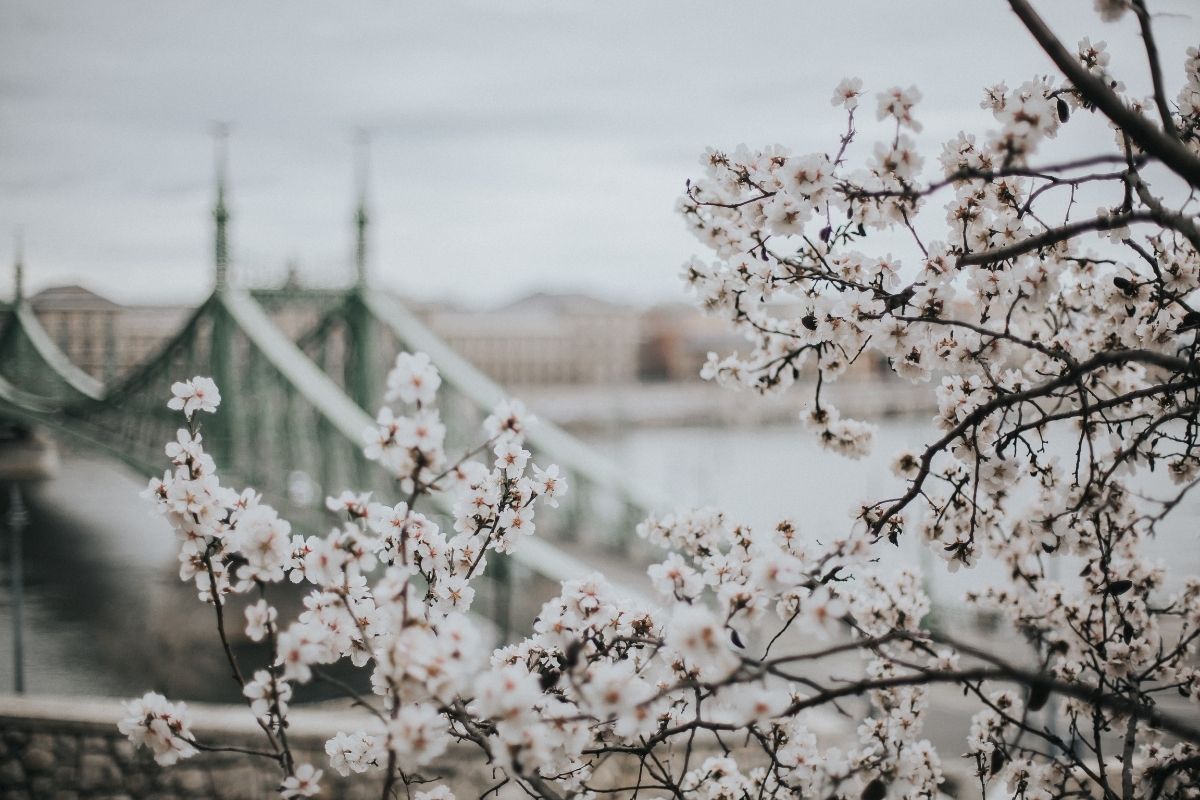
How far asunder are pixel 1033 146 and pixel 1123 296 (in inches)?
32.1

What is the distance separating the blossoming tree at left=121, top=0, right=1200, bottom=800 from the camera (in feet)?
4.29

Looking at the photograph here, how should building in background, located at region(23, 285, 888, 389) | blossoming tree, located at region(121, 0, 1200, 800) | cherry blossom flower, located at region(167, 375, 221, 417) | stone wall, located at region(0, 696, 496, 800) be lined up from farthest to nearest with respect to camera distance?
building in background, located at region(23, 285, 888, 389) < stone wall, located at region(0, 696, 496, 800) < cherry blossom flower, located at region(167, 375, 221, 417) < blossoming tree, located at region(121, 0, 1200, 800)

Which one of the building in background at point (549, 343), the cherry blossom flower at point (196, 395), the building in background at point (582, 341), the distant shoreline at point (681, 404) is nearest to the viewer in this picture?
the cherry blossom flower at point (196, 395)

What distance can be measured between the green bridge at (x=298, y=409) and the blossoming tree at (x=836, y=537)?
786cm

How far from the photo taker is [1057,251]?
6.56 ft

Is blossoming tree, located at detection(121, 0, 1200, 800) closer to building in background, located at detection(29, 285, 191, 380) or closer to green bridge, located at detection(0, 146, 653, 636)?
green bridge, located at detection(0, 146, 653, 636)

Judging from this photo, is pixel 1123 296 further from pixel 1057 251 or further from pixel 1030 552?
pixel 1030 552

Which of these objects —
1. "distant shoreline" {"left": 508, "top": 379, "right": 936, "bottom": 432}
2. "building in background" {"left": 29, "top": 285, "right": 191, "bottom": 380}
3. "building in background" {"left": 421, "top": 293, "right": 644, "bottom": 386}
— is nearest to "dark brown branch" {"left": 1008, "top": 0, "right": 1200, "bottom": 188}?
"building in background" {"left": 29, "top": 285, "right": 191, "bottom": 380}

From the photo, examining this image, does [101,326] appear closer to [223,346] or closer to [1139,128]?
[223,346]

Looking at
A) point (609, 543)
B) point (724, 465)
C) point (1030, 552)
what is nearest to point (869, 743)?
point (1030, 552)

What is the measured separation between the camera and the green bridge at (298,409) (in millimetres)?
11922

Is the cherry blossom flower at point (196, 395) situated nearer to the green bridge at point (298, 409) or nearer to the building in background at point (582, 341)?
the green bridge at point (298, 409)

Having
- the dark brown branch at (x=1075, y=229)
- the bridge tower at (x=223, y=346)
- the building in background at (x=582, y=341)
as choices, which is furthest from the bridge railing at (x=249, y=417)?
the building in background at (x=582, y=341)

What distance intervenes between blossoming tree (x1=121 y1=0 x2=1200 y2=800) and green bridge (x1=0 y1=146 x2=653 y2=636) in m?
7.86
